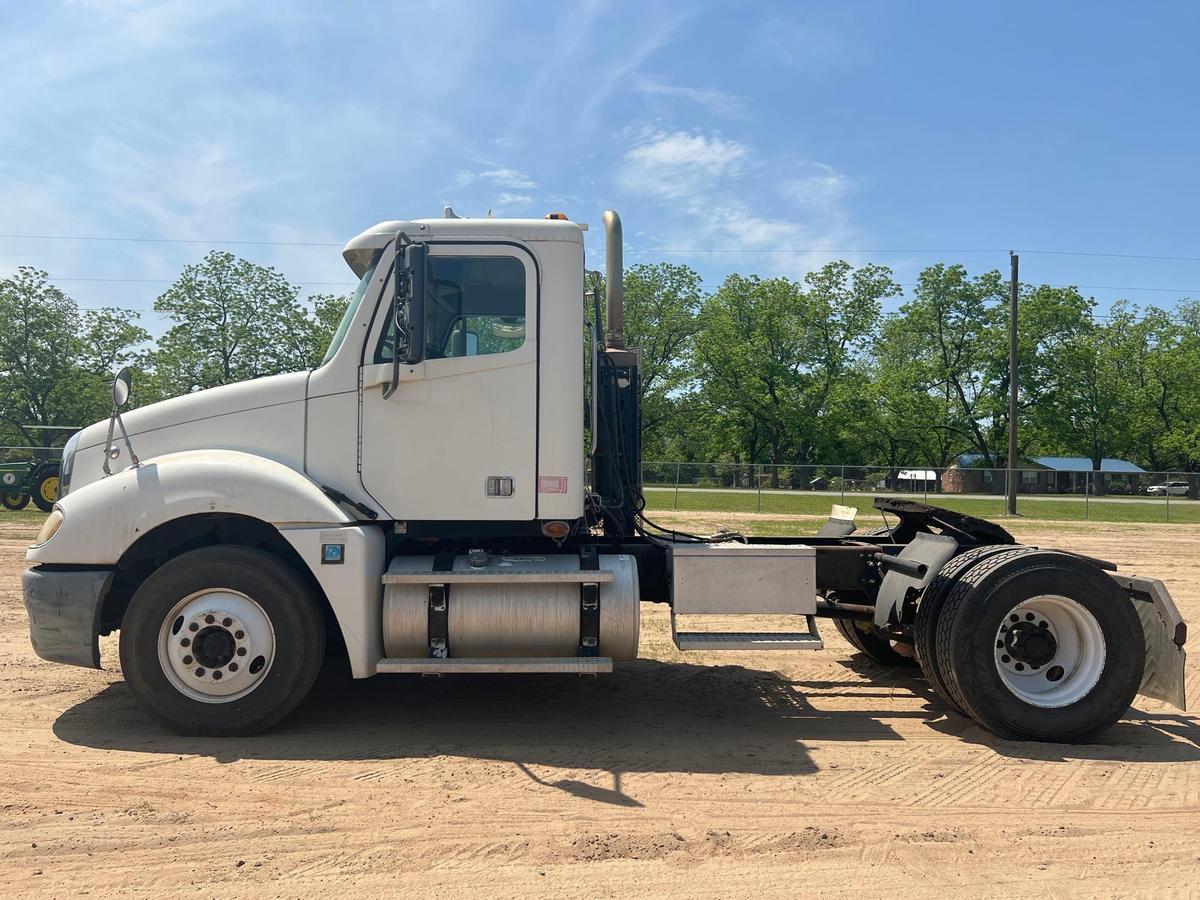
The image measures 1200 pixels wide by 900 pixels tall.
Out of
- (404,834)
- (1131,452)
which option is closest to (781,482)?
(404,834)

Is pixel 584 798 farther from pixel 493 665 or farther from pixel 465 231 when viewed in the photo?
pixel 465 231

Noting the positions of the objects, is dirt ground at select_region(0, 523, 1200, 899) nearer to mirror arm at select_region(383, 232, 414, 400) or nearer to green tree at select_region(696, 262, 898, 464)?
mirror arm at select_region(383, 232, 414, 400)

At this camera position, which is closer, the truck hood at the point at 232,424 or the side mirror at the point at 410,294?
the side mirror at the point at 410,294

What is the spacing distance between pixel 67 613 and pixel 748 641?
13.6ft

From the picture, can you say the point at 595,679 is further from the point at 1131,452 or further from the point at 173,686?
the point at 1131,452

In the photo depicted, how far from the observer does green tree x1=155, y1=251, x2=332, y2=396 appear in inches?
1806

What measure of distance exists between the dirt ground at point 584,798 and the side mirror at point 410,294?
8.12 ft

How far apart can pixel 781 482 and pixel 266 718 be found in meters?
34.1

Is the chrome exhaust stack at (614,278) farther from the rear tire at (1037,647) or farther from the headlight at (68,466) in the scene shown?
the headlight at (68,466)

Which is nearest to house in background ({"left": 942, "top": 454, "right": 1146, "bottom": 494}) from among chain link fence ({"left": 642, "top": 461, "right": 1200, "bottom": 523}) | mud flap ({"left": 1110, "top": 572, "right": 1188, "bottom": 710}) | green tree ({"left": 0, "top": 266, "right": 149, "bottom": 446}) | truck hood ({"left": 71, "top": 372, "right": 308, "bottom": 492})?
chain link fence ({"left": 642, "top": 461, "right": 1200, "bottom": 523})

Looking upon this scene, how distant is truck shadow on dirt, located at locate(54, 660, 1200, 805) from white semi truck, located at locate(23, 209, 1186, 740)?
317 millimetres

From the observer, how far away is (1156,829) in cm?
388

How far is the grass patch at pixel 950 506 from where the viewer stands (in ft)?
91.9

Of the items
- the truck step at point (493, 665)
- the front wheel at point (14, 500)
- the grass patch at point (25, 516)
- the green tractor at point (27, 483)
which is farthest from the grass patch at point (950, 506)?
the truck step at point (493, 665)
